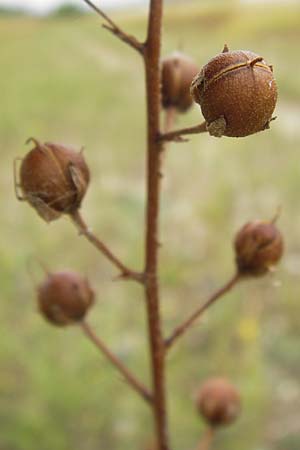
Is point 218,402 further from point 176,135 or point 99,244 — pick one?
point 176,135

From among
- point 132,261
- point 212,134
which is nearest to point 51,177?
point 212,134

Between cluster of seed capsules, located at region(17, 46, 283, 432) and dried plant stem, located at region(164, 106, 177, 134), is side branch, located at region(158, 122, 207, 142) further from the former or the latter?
dried plant stem, located at region(164, 106, 177, 134)

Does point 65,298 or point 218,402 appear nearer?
point 65,298

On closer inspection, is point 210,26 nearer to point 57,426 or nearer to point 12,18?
point 12,18

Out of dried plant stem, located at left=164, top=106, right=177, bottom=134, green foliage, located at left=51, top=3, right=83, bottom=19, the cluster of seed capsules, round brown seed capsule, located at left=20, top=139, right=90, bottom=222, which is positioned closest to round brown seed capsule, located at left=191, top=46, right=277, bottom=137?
the cluster of seed capsules

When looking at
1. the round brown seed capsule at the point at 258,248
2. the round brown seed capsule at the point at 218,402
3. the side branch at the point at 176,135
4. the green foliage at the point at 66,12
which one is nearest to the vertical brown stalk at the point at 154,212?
the side branch at the point at 176,135

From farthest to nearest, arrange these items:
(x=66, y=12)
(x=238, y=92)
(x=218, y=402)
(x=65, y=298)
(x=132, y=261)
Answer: (x=66, y=12) → (x=132, y=261) → (x=218, y=402) → (x=65, y=298) → (x=238, y=92)
